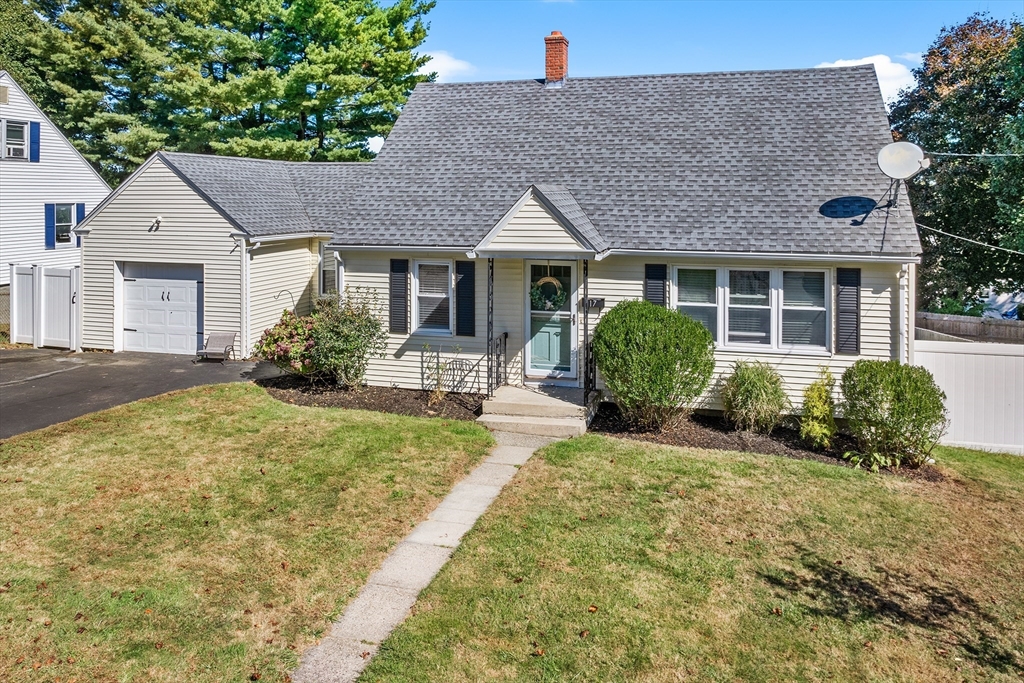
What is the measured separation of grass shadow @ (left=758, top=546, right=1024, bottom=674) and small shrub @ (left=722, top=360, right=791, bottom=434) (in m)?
4.85

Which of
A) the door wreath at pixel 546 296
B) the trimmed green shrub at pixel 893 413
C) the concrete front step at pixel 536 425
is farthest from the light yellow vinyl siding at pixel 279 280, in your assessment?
the trimmed green shrub at pixel 893 413

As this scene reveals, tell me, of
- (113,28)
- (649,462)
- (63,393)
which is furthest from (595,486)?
(113,28)

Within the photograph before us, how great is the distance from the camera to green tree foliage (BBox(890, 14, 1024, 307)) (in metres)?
21.5

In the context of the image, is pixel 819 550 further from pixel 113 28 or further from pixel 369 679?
pixel 113 28

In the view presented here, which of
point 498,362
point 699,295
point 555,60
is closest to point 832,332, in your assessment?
point 699,295

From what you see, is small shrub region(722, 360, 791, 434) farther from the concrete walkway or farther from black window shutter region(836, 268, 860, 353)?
the concrete walkway

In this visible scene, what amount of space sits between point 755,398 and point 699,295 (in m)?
2.17

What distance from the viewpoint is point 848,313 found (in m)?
13.5

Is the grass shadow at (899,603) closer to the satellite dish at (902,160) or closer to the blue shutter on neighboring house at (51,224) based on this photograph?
the satellite dish at (902,160)

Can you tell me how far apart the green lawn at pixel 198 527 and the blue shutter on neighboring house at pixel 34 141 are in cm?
1870

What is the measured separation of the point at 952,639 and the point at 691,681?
2.59 meters

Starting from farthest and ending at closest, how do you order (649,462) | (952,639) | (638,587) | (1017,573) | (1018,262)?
(1018,262) < (649,462) < (1017,573) < (638,587) < (952,639)

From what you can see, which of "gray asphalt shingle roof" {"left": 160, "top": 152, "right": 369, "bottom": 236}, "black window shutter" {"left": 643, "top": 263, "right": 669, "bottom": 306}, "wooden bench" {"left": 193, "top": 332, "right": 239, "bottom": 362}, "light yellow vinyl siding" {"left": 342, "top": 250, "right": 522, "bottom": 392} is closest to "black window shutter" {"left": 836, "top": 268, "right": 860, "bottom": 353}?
"black window shutter" {"left": 643, "top": 263, "right": 669, "bottom": 306}

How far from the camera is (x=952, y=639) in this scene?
23.5ft
